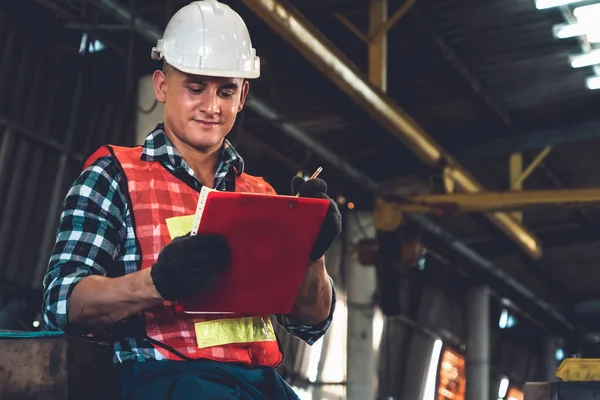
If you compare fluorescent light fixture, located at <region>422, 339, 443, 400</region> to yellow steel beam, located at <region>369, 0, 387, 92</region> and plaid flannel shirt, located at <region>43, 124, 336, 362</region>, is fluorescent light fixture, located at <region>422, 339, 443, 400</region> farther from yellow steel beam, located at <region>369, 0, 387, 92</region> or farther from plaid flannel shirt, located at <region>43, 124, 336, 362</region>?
plaid flannel shirt, located at <region>43, 124, 336, 362</region>

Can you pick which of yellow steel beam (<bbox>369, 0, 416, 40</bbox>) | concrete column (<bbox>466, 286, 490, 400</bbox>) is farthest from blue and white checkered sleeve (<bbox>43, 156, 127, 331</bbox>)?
concrete column (<bbox>466, 286, 490, 400</bbox>)

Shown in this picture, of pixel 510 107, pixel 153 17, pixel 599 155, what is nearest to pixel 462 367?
pixel 599 155

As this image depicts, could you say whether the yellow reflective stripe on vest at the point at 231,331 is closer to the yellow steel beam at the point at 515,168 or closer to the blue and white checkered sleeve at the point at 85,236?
the blue and white checkered sleeve at the point at 85,236

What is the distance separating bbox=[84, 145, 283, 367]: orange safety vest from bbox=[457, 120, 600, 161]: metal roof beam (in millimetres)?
8413

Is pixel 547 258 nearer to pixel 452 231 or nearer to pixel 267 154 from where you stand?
pixel 452 231

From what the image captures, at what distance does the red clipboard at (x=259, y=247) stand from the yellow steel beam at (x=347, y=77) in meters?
3.93

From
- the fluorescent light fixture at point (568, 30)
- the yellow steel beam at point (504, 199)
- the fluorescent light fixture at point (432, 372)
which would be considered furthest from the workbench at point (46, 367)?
the fluorescent light fixture at point (432, 372)

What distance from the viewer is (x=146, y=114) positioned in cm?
683

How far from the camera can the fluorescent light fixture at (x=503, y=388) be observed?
54.4 feet

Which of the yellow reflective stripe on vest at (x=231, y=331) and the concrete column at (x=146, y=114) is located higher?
the concrete column at (x=146, y=114)

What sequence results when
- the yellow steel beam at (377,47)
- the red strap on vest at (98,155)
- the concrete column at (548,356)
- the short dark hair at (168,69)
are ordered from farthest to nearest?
1. the concrete column at (548,356)
2. the yellow steel beam at (377,47)
3. the short dark hair at (168,69)
4. the red strap on vest at (98,155)

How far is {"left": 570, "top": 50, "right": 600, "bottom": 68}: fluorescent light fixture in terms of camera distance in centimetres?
882

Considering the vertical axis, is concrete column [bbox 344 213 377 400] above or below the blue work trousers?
above

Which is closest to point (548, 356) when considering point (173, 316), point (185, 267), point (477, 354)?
point (477, 354)
